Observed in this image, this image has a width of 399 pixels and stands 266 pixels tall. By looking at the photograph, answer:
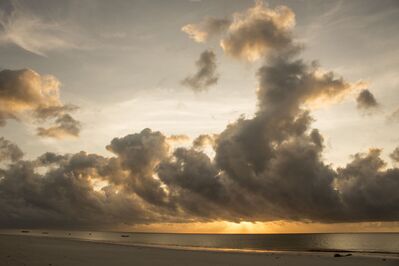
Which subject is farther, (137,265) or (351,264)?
(351,264)

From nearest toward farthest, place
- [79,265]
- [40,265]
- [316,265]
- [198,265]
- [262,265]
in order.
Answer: [40,265] → [79,265] → [198,265] → [262,265] → [316,265]

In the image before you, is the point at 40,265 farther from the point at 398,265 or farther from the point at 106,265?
the point at 398,265

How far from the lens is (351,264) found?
4788 centimetres

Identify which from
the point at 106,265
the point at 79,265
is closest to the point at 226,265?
the point at 106,265

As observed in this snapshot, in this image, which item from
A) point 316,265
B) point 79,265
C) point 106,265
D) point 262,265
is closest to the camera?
point 79,265

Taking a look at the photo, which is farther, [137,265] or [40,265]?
[137,265]

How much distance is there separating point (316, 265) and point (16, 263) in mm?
35587

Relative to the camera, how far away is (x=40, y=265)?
3027 centimetres

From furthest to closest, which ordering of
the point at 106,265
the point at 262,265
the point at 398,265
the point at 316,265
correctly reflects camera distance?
the point at 398,265, the point at 316,265, the point at 262,265, the point at 106,265

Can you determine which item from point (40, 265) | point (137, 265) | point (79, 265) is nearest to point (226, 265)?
point (137, 265)

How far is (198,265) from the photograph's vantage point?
128 ft

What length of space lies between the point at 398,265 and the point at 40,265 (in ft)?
152

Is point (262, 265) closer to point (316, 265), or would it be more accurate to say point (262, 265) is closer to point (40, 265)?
point (316, 265)

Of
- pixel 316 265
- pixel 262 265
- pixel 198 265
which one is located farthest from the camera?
pixel 316 265
